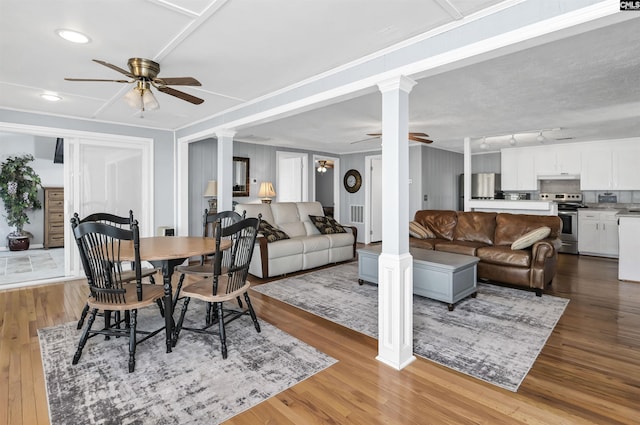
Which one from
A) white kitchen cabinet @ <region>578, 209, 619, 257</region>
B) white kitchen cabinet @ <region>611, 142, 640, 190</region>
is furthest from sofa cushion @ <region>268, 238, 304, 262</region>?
white kitchen cabinet @ <region>611, 142, 640, 190</region>

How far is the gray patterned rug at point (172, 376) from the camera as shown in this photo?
1.86 metres

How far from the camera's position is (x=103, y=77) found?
309 cm

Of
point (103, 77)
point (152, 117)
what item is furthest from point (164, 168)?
point (103, 77)

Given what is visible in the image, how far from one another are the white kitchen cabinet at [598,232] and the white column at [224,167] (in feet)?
22.0

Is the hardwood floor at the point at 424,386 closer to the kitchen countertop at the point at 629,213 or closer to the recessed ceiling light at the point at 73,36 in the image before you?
the kitchen countertop at the point at 629,213

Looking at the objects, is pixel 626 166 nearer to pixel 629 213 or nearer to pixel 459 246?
pixel 629 213

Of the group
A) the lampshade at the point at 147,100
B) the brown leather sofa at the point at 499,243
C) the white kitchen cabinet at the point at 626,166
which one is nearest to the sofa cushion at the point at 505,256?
the brown leather sofa at the point at 499,243

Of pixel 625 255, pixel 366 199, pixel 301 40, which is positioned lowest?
pixel 625 255

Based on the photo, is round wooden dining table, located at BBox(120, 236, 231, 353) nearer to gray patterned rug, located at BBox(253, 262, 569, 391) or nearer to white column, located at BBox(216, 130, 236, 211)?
gray patterned rug, located at BBox(253, 262, 569, 391)

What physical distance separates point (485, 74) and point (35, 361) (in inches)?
170

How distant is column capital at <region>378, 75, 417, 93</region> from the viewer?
235cm

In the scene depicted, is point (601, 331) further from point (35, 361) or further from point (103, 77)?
point (103, 77)

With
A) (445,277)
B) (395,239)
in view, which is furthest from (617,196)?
(395,239)

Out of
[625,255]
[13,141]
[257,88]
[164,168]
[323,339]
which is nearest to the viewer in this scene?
[323,339]
